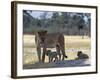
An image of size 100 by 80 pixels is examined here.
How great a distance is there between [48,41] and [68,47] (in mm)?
224

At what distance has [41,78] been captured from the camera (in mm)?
2252

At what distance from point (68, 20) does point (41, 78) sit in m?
0.62

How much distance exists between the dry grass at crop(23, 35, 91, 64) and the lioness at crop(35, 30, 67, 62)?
4cm

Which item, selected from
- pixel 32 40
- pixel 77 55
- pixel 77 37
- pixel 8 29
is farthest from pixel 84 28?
pixel 8 29

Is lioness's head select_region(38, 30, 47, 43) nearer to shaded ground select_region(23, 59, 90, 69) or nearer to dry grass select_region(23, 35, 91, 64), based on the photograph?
dry grass select_region(23, 35, 91, 64)

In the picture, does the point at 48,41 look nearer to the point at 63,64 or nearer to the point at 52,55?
the point at 52,55

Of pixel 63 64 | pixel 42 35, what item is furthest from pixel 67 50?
pixel 42 35

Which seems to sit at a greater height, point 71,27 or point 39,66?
point 71,27

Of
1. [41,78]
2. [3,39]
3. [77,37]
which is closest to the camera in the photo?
[3,39]

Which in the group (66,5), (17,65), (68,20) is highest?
(66,5)

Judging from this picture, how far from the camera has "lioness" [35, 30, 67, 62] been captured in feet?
7.34

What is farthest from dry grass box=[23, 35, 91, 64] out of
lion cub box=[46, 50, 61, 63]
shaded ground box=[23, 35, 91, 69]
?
lion cub box=[46, 50, 61, 63]

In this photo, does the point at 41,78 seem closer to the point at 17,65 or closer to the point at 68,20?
the point at 17,65

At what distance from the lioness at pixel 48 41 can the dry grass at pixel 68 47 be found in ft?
0.13
